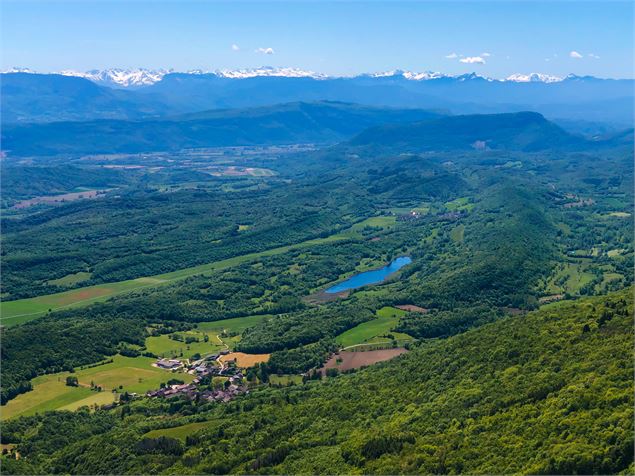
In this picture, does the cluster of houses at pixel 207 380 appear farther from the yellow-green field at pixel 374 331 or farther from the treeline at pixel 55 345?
the yellow-green field at pixel 374 331

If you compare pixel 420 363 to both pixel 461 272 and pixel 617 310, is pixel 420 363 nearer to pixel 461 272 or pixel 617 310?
pixel 617 310

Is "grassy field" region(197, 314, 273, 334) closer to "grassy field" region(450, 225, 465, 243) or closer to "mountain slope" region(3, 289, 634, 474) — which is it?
"mountain slope" region(3, 289, 634, 474)

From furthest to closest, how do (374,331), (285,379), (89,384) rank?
(374,331) < (89,384) < (285,379)

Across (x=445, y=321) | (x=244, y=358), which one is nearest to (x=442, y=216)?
(x=445, y=321)

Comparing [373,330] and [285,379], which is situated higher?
[373,330]

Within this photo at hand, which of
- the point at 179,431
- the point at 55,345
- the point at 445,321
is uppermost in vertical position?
the point at 179,431

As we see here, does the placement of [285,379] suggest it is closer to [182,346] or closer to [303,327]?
[303,327]

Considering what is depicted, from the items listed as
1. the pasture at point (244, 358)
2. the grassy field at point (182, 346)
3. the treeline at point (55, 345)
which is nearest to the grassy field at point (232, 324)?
the grassy field at point (182, 346)

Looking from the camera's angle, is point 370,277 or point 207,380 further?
point 370,277
